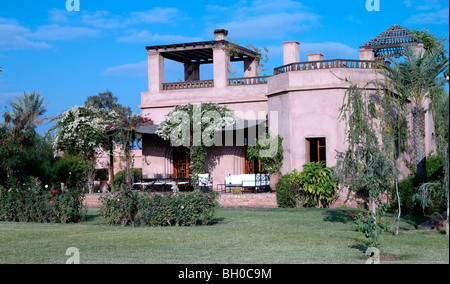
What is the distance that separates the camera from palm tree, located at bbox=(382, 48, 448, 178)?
658 inches

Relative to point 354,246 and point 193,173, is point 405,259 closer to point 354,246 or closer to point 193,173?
point 354,246

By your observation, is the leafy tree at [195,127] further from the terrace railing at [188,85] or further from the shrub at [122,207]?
the shrub at [122,207]

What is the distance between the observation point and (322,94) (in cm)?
1866

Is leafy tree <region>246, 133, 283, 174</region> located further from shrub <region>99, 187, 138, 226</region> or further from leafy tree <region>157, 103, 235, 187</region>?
shrub <region>99, 187, 138, 226</region>

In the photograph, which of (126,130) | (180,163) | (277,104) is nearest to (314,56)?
(277,104)

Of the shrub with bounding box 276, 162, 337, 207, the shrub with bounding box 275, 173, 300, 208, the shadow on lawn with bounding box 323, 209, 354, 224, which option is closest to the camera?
→ the shadow on lawn with bounding box 323, 209, 354, 224

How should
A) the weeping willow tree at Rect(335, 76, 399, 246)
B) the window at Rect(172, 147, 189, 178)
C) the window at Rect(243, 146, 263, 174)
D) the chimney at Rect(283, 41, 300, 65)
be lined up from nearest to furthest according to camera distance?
the weeping willow tree at Rect(335, 76, 399, 246) < the window at Rect(243, 146, 263, 174) < the chimney at Rect(283, 41, 300, 65) < the window at Rect(172, 147, 189, 178)

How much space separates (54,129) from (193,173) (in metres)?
6.70

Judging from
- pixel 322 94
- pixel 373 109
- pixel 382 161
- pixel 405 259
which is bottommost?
pixel 405 259

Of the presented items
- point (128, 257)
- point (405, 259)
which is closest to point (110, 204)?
point (128, 257)

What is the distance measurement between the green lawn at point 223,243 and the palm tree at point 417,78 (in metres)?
3.85

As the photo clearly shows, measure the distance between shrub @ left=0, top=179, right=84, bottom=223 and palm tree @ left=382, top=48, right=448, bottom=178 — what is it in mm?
10122

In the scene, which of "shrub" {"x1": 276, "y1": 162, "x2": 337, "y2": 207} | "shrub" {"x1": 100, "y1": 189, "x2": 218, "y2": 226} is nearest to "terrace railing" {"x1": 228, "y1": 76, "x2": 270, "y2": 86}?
"shrub" {"x1": 276, "y1": 162, "x2": 337, "y2": 207}

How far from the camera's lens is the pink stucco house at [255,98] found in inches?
734
